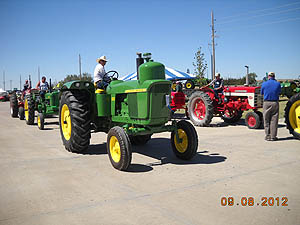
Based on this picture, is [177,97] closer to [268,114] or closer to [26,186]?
[268,114]

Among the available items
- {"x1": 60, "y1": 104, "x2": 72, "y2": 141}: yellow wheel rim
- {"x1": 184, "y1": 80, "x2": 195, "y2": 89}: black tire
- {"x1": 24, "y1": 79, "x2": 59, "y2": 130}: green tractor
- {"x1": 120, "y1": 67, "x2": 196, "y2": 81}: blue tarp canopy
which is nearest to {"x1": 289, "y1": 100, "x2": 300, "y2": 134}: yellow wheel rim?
{"x1": 60, "y1": 104, "x2": 72, "y2": 141}: yellow wheel rim

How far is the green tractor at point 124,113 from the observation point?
4.83m

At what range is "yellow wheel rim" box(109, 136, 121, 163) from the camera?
483cm

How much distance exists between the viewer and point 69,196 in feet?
12.0

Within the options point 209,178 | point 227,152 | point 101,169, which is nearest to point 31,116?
point 101,169

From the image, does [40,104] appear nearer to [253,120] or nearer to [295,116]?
[253,120]

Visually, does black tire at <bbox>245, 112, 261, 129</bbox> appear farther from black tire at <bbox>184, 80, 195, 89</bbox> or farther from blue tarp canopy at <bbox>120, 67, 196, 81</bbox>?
blue tarp canopy at <bbox>120, 67, 196, 81</bbox>

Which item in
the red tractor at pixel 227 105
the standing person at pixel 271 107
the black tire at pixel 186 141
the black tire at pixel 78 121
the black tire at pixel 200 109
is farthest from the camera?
the black tire at pixel 200 109

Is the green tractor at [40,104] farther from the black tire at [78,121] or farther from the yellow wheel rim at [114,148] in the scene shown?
the yellow wheel rim at [114,148]

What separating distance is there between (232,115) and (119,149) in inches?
265

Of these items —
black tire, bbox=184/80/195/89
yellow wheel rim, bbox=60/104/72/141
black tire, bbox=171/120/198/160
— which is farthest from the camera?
black tire, bbox=184/80/195/89

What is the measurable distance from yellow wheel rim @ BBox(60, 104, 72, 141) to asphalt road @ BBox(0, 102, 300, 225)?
0.42 metres

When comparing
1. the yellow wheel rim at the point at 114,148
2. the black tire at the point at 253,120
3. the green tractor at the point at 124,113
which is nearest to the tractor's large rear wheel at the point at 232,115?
the black tire at the point at 253,120
